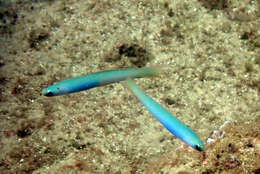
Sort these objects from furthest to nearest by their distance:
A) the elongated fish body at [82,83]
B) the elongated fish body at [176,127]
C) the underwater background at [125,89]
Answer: the underwater background at [125,89]
the elongated fish body at [82,83]
the elongated fish body at [176,127]

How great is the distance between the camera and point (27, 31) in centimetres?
723

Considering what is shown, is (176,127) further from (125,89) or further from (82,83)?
(125,89)

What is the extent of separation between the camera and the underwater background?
4.46 meters

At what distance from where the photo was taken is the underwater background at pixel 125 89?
4.46 metres

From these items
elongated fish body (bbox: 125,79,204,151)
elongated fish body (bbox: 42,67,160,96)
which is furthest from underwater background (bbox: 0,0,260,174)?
elongated fish body (bbox: 42,67,160,96)

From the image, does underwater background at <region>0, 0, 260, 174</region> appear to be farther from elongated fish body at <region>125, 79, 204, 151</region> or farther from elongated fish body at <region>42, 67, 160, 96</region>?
elongated fish body at <region>42, 67, 160, 96</region>

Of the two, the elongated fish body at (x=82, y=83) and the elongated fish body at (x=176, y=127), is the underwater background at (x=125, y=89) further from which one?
the elongated fish body at (x=82, y=83)

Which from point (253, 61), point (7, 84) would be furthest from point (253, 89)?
point (7, 84)

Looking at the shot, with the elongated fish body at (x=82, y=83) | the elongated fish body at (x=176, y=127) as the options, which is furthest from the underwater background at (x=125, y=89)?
the elongated fish body at (x=82, y=83)

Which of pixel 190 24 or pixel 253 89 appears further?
pixel 190 24

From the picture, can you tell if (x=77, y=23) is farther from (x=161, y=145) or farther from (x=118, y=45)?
(x=161, y=145)

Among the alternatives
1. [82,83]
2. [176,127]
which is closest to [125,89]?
[82,83]

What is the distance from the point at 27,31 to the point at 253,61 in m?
6.24

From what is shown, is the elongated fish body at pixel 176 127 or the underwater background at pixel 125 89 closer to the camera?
the elongated fish body at pixel 176 127
